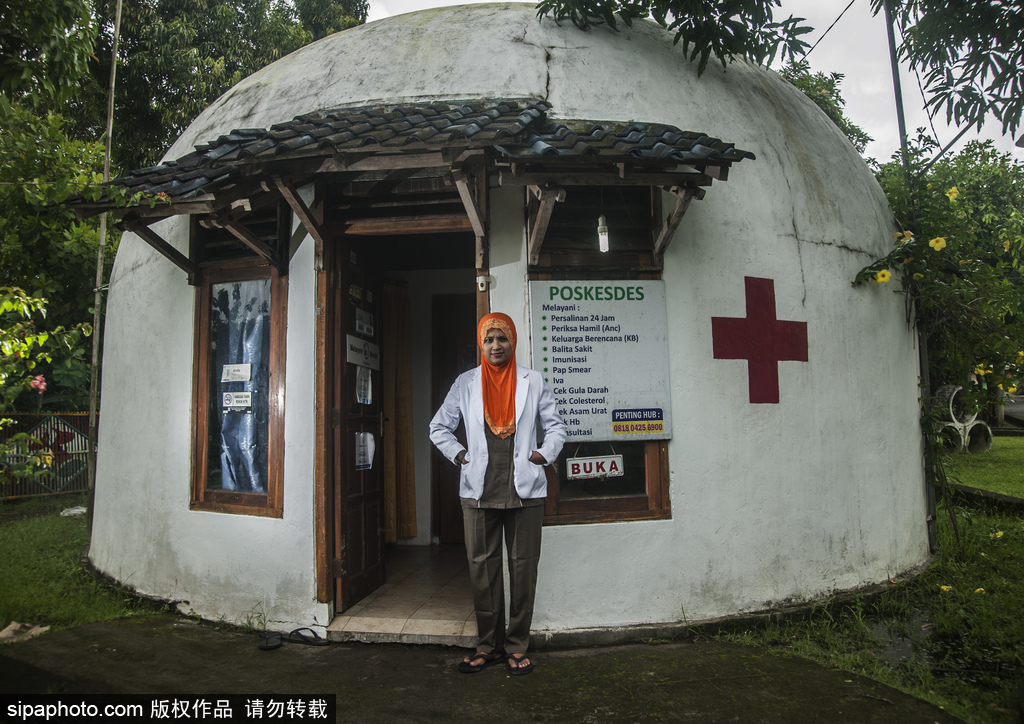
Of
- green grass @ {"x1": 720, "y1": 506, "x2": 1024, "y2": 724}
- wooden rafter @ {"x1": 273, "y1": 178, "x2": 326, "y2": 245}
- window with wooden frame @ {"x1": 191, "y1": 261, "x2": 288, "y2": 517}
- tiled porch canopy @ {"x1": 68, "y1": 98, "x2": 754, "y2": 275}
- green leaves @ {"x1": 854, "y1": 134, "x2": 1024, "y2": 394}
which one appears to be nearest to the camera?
green grass @ {"x1": 720, "y1": 506, "x2": 1024, "y2": 724}

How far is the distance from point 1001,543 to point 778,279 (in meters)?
3.54

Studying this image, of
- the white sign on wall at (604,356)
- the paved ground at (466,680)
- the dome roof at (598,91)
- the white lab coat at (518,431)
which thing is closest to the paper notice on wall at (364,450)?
the white lab coat at (518,431)

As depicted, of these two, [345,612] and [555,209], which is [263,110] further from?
[345,612]

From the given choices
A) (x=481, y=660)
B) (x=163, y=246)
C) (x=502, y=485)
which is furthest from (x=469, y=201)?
(x=481, y=660)

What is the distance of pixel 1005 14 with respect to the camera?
5117 mm

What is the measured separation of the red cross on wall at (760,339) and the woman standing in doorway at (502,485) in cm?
142

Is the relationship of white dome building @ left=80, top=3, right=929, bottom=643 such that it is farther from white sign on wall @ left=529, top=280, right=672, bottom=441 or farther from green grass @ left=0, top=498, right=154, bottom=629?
green grass @ left=0, top=498, right=154, bottom=629

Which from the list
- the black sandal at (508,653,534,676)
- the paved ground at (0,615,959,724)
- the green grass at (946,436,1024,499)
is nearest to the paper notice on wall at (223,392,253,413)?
the paved ground at (0,615,959,724)

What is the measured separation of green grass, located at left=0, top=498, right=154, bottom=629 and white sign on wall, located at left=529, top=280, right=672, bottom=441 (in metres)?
3.29

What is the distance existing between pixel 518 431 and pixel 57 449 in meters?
10.5

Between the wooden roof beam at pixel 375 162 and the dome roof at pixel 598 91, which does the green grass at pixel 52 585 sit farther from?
the dome roof at pixel 598 91

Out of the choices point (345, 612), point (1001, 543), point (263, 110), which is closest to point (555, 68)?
point (263, 110)

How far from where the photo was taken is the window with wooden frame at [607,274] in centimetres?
410

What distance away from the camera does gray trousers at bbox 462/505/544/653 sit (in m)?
3.55
